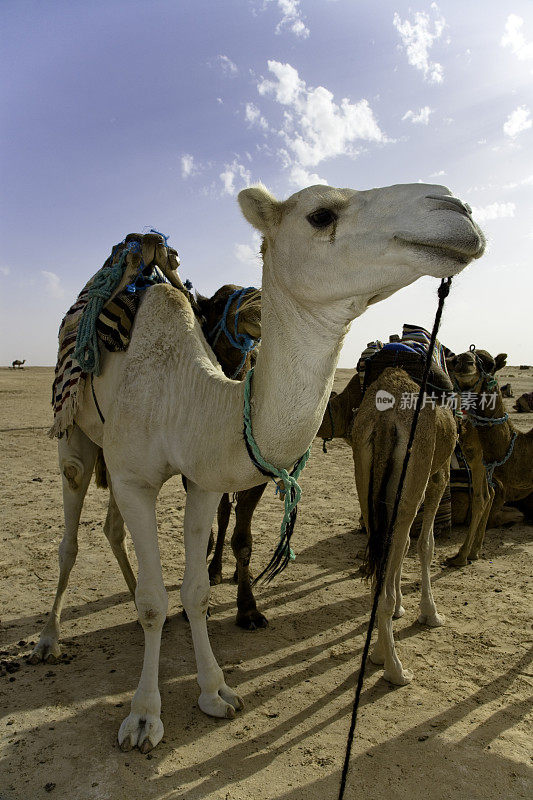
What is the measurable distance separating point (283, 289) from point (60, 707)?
2.55 meters

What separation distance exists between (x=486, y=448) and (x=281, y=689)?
3.98 metres

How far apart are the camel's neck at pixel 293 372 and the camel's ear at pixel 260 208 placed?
284 millimetres

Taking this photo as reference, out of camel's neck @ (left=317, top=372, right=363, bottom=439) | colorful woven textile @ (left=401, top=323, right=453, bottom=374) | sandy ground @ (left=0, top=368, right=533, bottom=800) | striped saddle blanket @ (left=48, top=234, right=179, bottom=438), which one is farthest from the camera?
camel's neck @ (left=317, top=372, right=363, bottom=439)

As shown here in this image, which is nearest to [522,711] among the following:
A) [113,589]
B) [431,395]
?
[431,395]

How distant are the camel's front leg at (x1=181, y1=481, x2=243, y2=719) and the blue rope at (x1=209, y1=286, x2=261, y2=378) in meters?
1.19

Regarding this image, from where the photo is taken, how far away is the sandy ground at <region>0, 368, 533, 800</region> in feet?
8.21

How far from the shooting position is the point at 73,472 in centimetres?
379

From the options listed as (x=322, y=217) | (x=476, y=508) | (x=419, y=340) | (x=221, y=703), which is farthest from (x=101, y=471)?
(x=476, y=508)

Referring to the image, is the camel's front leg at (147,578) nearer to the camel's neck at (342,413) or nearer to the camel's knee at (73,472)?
the camel's knee at (73,472)

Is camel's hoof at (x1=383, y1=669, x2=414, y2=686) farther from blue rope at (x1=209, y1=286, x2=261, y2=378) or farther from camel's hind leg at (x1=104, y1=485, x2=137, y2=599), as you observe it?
blue rope at (x1=209, y1=286, x2=261, y2=378)

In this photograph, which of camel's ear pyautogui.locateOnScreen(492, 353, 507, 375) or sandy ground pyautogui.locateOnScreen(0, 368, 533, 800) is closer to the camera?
sandy ground pyautogui.locateOnScreen(0, 368, 533, 800)

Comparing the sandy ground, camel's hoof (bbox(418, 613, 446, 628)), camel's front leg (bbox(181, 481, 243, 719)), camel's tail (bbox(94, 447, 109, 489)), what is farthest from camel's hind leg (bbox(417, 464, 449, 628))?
camel's tail (bbox(94, 447, 109, 489))

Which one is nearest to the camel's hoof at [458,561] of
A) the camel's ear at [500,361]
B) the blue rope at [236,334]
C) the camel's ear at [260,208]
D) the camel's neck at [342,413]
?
the camel's neck at [342,413]

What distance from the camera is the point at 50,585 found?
A: 446 centimetres
